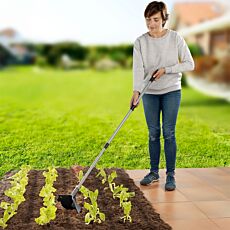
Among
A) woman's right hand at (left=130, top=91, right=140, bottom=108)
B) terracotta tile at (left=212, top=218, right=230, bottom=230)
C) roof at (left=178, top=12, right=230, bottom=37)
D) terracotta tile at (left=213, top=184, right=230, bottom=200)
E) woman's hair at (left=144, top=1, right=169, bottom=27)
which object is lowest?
terracotta tile at (left=213, top=184, right=230, bottom=200)

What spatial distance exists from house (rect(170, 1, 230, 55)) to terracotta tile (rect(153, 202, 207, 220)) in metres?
6.96

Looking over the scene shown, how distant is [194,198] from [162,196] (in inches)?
7.4

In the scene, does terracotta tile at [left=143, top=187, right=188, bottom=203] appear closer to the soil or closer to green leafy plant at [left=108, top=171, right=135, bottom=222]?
the soil

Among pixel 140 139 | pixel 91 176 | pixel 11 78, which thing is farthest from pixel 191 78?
pixel 91 176

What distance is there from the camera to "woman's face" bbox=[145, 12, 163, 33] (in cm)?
318

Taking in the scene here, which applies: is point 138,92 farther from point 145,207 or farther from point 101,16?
point 101,16

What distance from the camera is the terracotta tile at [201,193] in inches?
127

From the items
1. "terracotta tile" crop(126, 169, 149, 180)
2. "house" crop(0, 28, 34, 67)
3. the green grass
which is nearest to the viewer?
"terracotta tile" crop(126, 169, 149, 180)

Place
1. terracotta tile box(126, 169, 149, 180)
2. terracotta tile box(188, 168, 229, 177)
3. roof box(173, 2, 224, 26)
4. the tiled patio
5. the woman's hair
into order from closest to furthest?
the tiled patio → the woman's hair → terracotta tile box(126, 169, 149, 180) → terracotta tile box(188, 168, 229, 177) → roof box(173, 2, 224, 26)

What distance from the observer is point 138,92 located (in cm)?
332

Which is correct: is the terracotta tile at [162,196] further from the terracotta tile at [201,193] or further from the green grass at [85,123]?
the green grass at [85,123]

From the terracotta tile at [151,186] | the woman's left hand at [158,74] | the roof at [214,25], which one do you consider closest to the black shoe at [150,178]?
the terracotta tile at [151,186]

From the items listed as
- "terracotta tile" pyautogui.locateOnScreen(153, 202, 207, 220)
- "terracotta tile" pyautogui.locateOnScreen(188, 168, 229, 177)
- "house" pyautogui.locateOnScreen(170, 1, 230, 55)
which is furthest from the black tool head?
"house" pyautogui.locateOnScreen(170, 1, 230, 55)

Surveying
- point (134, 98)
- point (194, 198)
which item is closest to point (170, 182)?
point (194, 198)
